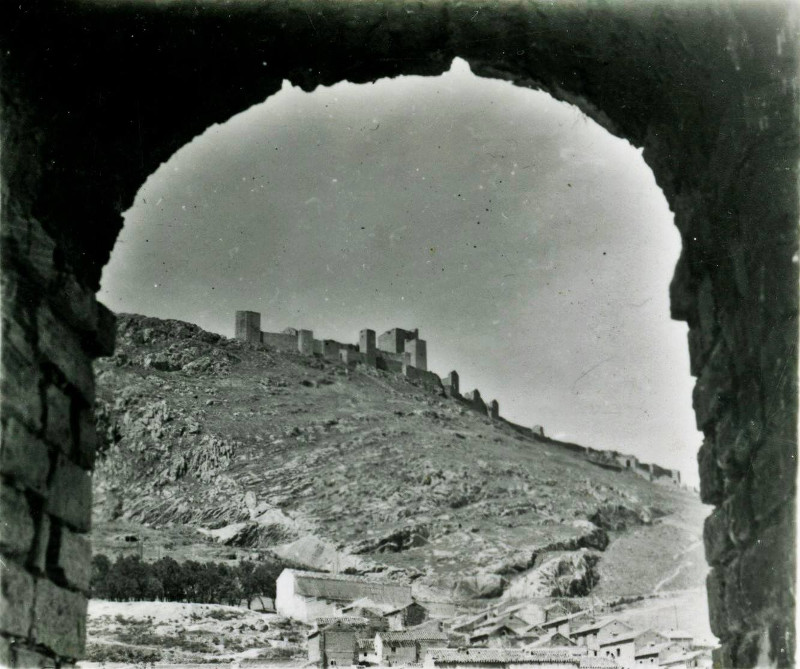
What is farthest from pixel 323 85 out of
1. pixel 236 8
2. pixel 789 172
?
pixel 789 172

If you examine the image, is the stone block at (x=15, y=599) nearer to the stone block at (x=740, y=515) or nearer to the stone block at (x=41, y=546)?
the stone block at (x=41, y=546)

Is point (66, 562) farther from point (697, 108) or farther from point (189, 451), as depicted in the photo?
point (189, 451)

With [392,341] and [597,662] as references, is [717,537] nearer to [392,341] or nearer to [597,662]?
[597,662]

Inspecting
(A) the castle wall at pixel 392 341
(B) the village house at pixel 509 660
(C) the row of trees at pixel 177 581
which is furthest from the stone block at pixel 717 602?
(A) the castle wall at pixel 392 341

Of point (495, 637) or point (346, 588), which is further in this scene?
point (346, 588)

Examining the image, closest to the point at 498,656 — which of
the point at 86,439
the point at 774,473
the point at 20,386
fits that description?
the point at 86,439

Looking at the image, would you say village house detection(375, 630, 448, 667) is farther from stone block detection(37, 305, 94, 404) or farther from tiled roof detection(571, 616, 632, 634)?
stone block detection(37, 305, 94, 404)
